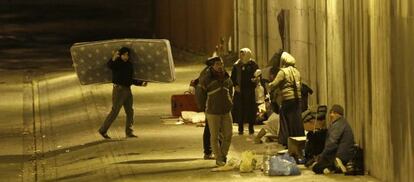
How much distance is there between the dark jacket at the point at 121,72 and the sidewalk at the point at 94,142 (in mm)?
1099

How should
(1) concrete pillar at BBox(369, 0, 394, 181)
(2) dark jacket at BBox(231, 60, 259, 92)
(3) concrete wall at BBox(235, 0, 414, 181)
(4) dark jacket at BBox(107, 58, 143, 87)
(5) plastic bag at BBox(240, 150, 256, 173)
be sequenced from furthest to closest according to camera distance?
(2) dark jacket at BBox(231, 60, 259, 92) → (4) dark jacket at BBox(107, 58, 143, 87) → (5) plastic bag at BBox(240, 150, 256, 173) → (1) concrete pillar at BBox(369, 0, 394, 181) → (3) concrete wall at BBox(235, 0, 414, 181)

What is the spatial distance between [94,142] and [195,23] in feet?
61.3

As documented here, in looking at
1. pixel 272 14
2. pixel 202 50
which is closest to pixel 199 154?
pixel 272 14

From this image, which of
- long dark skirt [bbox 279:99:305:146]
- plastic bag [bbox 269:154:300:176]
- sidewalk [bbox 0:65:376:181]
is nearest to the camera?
plastic bag [bbox 269:154:300:176]

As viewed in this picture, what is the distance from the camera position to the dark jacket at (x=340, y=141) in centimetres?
1923

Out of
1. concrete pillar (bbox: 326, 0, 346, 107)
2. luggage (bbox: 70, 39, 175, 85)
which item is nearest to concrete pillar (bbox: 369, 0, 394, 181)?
concrete pillar (bbox: 326, 0, 346, 107)

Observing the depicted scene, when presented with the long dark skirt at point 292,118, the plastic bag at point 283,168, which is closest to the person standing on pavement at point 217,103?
the plastic bag at point 283,168

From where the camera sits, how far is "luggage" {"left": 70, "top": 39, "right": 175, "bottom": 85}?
78.4 feet

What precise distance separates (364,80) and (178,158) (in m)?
3.70

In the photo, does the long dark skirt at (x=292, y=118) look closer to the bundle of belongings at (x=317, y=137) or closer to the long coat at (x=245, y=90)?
the bundle of belongings at (x=317, y=137)

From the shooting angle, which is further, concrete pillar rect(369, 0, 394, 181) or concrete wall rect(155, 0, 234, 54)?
concrete wall rect(155, 0, 234, 54)

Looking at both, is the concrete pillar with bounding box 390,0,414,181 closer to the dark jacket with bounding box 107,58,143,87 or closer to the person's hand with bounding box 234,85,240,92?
the person's hand with bounding box 234,85,240,92

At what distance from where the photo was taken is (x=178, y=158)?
21.7 m

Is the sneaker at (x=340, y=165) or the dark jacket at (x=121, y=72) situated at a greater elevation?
the dark jacket at (x=121, y=72)
